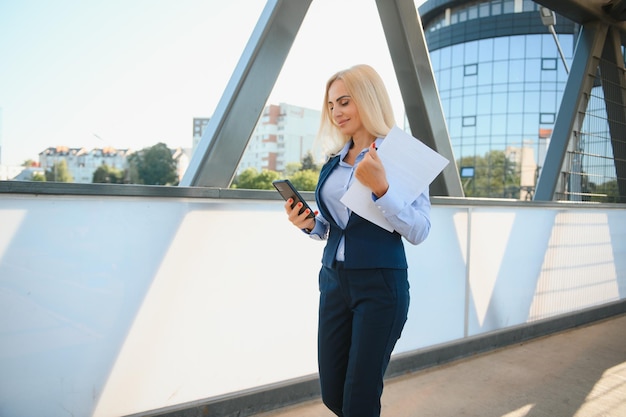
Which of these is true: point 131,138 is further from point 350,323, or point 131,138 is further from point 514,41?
point 514,41

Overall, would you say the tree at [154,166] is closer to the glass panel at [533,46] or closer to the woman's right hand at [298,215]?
the woman's right hand at [298,215]

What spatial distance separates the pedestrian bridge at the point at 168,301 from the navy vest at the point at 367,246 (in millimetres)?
942

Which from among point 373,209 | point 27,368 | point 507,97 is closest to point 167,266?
point 27,368

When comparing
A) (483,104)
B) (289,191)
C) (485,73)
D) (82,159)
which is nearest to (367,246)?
(289,191)

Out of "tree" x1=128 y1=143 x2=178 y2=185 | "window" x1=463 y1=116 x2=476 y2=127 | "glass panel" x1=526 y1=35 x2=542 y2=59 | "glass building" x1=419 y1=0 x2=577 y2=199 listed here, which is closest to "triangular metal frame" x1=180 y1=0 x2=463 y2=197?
"tree" x1=128 y1=143 x2=178 y2=185

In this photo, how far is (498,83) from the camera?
1528 inches

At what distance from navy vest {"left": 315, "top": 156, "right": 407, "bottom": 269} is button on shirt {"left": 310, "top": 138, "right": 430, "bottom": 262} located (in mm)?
32

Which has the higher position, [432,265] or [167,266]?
[167,266]

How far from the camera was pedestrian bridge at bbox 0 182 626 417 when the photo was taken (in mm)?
1685

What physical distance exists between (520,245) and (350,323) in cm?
272

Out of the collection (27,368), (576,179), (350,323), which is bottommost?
(27,368)

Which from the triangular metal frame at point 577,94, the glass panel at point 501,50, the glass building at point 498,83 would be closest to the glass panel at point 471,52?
the glass building at point 498,83

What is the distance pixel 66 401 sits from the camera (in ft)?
5.78

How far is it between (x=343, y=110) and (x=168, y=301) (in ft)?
3.89
